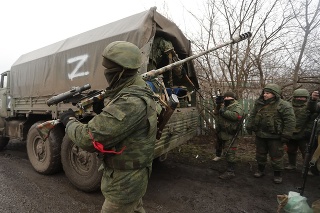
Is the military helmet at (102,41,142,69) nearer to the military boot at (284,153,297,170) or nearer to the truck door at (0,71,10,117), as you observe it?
the military boot at (284,153,297,170)

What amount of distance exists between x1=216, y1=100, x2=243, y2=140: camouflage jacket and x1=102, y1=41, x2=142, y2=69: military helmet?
2877 millimetres

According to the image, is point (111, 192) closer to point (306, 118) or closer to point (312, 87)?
point (306, 118)

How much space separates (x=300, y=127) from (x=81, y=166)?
13.3ft

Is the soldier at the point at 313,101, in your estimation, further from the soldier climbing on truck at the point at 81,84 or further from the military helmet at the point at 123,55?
the military helmet at the point at 123,55

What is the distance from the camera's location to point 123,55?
1642 mm

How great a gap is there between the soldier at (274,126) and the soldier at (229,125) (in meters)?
0.37

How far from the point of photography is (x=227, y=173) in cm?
419

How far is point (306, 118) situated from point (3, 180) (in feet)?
18.4

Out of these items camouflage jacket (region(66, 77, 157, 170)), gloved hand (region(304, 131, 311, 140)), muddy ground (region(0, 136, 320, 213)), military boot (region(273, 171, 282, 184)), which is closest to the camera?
camouflage jacket (region(66, 77, 157, 170))

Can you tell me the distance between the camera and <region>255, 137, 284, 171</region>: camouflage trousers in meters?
3.93

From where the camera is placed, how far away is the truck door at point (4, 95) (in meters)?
6.06

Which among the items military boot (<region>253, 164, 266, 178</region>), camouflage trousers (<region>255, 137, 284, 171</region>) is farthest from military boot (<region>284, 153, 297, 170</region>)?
camouflage trousers (<region>255, 137, 284, 171</region>)

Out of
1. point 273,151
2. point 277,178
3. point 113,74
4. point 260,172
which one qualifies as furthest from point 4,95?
point 277,178

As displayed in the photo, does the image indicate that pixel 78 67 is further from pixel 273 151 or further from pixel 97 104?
pixel 273 151
